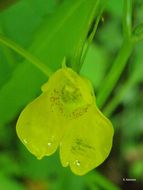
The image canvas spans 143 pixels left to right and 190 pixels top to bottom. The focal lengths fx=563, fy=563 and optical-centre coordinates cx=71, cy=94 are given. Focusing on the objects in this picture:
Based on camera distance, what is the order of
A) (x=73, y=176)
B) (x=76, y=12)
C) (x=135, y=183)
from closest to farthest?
(x=76, y=12) → (x=73, y=176) → (x=135, y=183)

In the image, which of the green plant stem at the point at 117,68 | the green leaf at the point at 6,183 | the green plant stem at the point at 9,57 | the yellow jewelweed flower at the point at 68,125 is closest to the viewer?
the yellow jewelweed flower at the point at 68,125

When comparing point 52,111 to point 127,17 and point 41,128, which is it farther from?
point 127,17

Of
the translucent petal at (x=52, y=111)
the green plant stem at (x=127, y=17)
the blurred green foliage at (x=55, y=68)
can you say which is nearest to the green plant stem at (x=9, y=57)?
the blurred green foliage at (x=55, y=68)

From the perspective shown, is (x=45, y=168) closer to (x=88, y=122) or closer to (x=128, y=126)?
(x=128, y=126)

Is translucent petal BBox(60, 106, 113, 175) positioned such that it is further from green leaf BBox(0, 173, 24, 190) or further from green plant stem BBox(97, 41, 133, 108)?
green leaf BBox(0, 173, 24, 190)

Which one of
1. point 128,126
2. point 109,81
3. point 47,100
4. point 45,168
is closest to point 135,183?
point 128,126

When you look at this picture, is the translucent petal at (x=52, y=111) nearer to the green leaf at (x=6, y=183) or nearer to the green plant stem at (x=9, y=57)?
the green plant stem at (x=9, y=57)

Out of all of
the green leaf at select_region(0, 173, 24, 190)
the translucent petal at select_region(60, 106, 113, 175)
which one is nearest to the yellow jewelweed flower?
the translucent petal at select_region(60, 106, 113, 175)
